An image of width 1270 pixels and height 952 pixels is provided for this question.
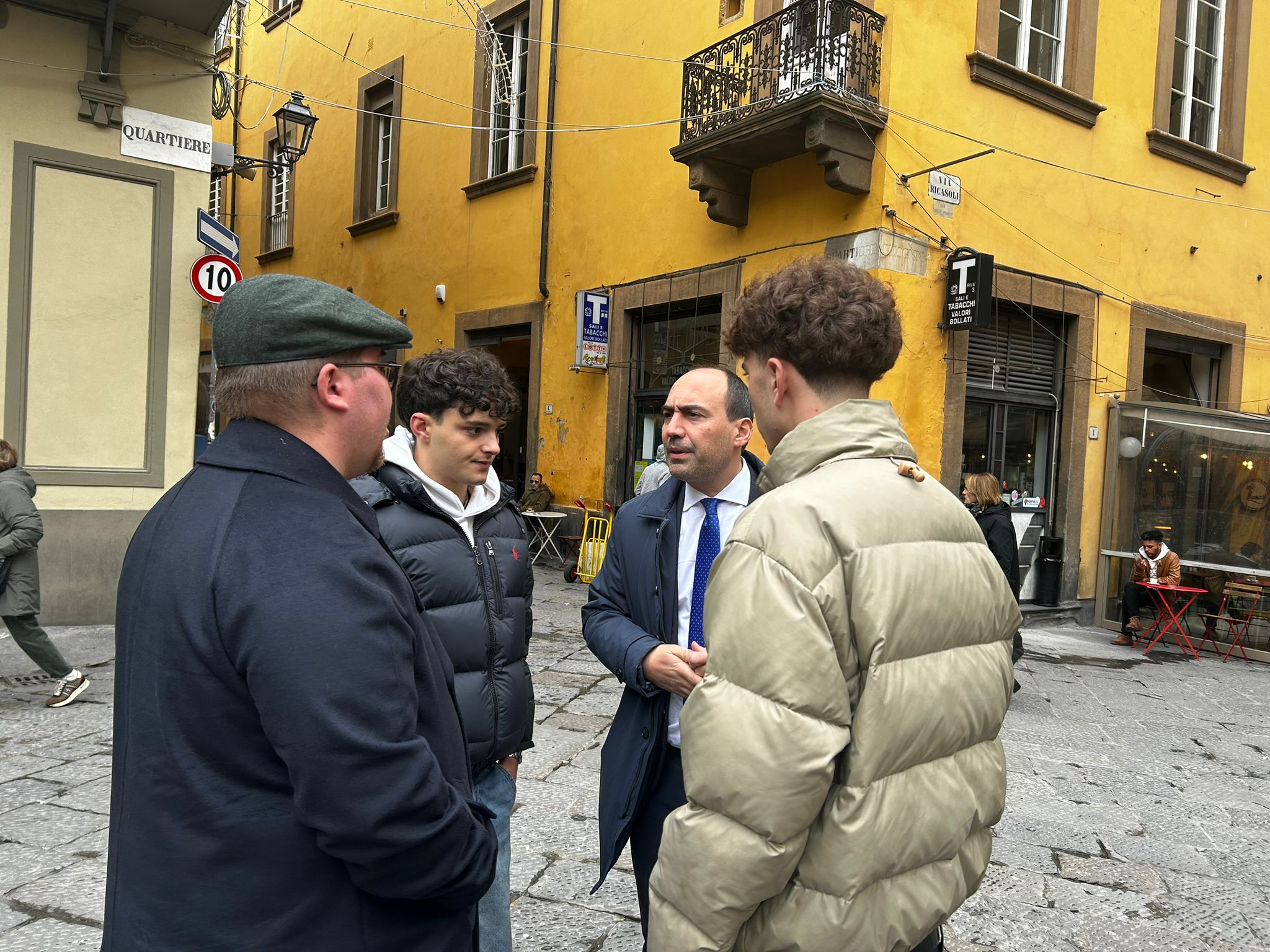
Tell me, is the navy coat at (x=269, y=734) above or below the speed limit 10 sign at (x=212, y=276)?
below

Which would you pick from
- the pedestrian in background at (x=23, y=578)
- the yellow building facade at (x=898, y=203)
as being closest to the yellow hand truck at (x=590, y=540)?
the yellow building facade at (x=898, y=203)

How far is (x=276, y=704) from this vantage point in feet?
3.76

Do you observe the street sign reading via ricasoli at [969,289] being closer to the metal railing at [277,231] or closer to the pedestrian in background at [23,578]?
the pedestrian in background at [23,578]

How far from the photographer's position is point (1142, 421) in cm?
998

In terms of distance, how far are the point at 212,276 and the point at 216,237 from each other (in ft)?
1.43

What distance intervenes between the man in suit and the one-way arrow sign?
6172 mm

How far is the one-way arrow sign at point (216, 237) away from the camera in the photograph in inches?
295

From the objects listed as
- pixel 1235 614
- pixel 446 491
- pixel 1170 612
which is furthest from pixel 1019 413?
pixel 446 491

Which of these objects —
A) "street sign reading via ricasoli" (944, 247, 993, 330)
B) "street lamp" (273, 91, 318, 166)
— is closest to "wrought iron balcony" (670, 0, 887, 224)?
"street sign reading via ricasoli" (944, 247, 993, 330)

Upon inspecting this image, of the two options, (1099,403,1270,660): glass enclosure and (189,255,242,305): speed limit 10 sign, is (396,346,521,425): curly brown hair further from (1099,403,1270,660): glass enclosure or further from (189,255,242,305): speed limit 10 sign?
(1099,403,1270,660): glass enclosure

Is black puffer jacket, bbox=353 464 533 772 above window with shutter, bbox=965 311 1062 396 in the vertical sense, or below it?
below

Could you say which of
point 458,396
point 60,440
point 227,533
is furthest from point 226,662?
point 60,440

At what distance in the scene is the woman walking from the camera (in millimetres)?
7195

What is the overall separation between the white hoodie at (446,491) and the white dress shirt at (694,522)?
51 centimetres
